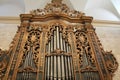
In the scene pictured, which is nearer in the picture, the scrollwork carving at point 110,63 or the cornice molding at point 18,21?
the scrollwork carving at point 110,63

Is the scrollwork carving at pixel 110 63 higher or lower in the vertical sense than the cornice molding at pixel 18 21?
lower

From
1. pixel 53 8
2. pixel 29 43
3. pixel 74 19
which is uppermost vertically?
pixel 53 8

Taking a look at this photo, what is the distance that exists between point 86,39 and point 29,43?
3.94 ft

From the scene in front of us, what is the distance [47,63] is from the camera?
3.07 m

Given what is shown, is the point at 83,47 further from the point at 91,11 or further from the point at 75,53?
the point at 91,11

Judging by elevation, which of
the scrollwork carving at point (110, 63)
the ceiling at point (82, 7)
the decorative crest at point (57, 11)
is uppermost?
the ceiling at point (82, 7)

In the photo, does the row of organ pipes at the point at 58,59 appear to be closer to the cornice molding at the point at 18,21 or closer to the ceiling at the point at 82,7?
the cornice molding at the point at 18,21

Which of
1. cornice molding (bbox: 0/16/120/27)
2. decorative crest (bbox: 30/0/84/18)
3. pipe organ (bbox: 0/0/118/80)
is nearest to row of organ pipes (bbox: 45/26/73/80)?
pipe organ (bbox: 0/0/118/80)

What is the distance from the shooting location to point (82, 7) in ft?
16.5

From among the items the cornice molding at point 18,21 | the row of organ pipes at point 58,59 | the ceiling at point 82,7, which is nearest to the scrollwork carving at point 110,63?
the row of organ pipes at point 58,59

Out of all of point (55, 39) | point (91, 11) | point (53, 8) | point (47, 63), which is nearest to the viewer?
point (47, 63)

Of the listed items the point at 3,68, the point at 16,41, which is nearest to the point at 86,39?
the point at 16,41

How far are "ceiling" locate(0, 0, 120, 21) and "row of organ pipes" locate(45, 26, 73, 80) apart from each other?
159 centimetres

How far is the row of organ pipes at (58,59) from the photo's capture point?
2844 mm
